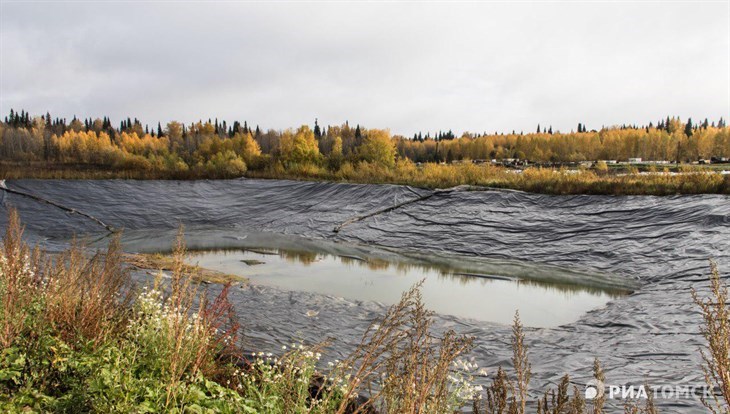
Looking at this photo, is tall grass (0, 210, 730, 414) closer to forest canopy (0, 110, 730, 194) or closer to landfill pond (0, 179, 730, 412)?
landfill pond (0, 179, 730, 412)

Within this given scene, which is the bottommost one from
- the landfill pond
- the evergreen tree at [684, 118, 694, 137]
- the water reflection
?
the water reflection

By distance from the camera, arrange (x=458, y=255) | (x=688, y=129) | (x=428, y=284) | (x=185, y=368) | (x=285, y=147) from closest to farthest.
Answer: (x=185, y=368) < (x=428, y=284) < (x=458, y=255) < (x=285, y=147) < (x=688, y=129)

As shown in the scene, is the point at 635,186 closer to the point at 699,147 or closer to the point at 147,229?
the point at 147,229

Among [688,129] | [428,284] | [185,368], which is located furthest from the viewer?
[688,129]

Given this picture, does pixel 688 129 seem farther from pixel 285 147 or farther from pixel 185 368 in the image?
pixel 185 368

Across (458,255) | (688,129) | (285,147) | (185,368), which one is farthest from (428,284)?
(688,129)

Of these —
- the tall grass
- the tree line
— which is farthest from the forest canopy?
the tall grass

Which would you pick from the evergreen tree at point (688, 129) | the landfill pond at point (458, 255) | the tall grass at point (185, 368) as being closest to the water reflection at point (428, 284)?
the landfill pond at point (458, 255)

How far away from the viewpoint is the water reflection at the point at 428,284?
8.23 metres

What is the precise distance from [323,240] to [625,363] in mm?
11341

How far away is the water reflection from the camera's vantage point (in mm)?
8234

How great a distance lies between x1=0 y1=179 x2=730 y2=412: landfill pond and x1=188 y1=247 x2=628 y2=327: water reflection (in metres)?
0.05

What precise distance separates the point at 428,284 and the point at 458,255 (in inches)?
129

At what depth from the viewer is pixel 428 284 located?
399 inches
